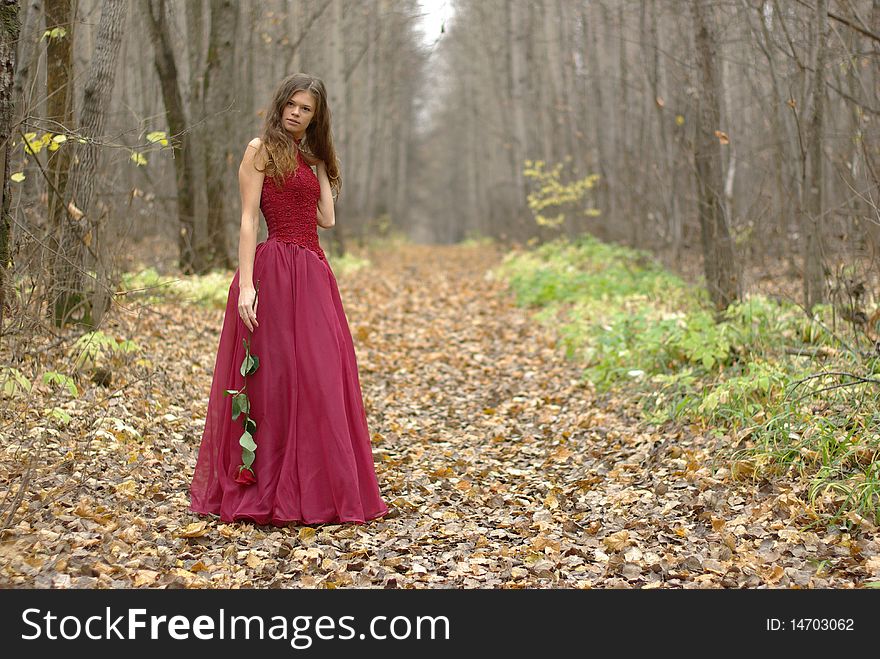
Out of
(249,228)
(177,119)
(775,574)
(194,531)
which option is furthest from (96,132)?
(775,574)

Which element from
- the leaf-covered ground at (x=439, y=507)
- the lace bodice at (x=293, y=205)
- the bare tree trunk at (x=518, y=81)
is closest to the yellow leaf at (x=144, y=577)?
the leaf-covered ground at (x=439, y=507)

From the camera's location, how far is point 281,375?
4.48 m

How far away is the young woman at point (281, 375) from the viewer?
4434 millimetres

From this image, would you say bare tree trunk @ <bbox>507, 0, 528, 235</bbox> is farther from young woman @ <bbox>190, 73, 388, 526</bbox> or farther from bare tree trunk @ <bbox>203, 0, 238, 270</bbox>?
young woman @ <bbox>190, 73, 388, 526</bbox>

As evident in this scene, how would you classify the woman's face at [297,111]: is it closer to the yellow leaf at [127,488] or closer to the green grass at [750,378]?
the yellow leaf at [127,488]

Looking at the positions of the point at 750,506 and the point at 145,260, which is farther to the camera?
the point at 145,260

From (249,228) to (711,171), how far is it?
18.2ft

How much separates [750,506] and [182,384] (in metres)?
4.52

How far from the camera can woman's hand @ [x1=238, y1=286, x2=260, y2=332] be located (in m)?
4.37

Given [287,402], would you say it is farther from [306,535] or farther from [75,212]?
[75,212]

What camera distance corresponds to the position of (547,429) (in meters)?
6.68

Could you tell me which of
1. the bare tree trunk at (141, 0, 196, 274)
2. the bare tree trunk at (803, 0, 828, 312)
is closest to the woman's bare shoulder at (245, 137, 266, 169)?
the bare tree trunk at (803, 0, 828, 312)
